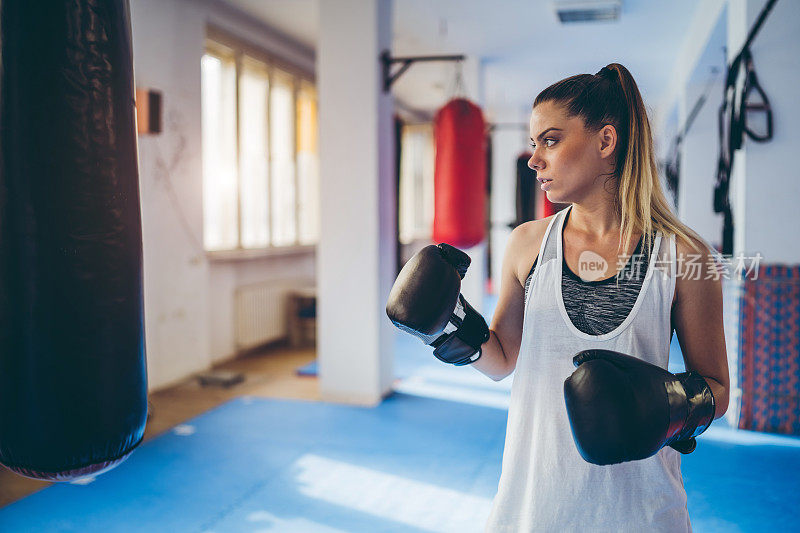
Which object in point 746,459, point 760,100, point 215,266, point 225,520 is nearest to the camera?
point 225,520

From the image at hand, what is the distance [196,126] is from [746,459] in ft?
14.5

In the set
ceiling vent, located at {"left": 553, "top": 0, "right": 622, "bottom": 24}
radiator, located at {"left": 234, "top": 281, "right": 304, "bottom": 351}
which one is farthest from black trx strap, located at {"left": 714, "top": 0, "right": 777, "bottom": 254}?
radiator, located at {"left": 234, "top": 281, "right": 304, "bottom": 351}

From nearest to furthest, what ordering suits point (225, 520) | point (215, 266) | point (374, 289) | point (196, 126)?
point (225, 520)
point (374, 289)
point (196, 126)
point (215, 266)

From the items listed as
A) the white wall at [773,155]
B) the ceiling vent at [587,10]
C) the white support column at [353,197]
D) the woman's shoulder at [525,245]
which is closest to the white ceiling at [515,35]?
the ceiling vent at [587,10]

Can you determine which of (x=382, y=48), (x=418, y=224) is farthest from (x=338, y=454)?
(x=418, y=224)

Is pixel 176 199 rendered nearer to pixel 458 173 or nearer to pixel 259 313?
pixel 259 313

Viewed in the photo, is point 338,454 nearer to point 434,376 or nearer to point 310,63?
point 434,376

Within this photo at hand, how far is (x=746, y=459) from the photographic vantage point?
325 centimetres

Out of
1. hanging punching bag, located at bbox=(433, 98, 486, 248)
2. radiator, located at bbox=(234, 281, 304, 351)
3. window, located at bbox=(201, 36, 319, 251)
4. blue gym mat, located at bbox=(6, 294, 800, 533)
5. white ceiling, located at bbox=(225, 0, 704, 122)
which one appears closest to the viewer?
blue gym mat, located at bbox=(6, 294, 800, 533)

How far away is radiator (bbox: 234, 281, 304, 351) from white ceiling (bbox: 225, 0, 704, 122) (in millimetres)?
2496

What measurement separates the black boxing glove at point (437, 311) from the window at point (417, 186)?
31.3ft

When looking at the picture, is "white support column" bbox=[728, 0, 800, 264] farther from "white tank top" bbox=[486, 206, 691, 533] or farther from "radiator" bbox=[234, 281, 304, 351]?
"radiator" bbox=[234, 281, 304, 351]

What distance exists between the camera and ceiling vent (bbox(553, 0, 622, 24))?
194 inches

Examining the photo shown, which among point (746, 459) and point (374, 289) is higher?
point (374, 289)
